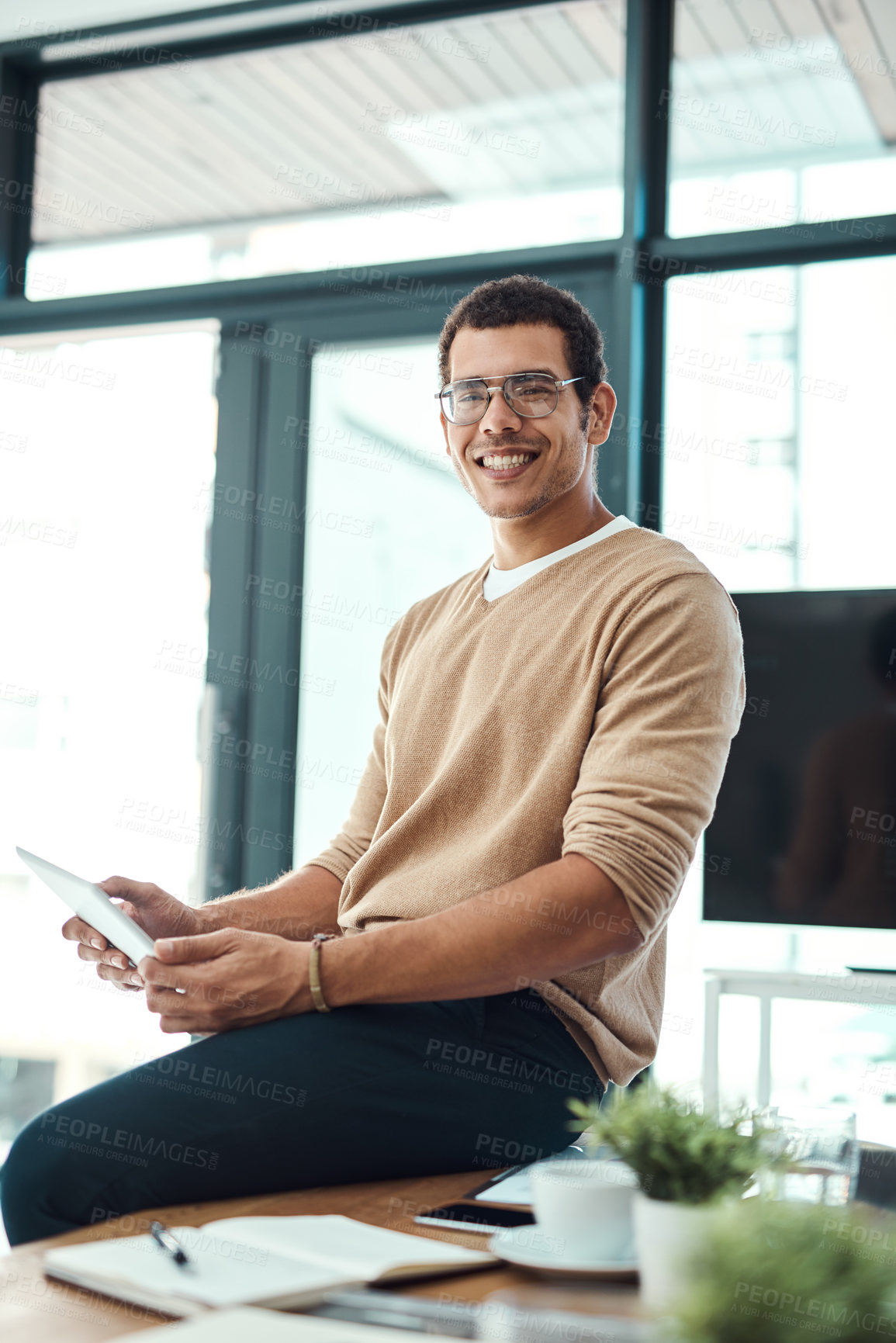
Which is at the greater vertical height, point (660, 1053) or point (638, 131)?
point (638, 131)

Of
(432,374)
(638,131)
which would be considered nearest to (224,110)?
(432,374)

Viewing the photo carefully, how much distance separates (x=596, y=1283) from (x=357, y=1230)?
21 cm

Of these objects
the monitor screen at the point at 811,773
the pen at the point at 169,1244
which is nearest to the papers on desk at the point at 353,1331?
the pen at the point at 169,1244

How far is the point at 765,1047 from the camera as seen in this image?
234 cm

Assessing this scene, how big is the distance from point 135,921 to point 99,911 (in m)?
0.32

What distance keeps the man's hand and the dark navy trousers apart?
0.03 meters

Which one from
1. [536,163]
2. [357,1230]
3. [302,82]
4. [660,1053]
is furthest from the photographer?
[302,82]

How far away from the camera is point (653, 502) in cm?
289

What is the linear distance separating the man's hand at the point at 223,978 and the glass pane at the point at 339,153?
2.17 meters

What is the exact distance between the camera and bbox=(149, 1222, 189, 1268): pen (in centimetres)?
85

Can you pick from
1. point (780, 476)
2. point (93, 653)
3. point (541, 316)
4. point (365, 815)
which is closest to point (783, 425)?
point (780, 476)

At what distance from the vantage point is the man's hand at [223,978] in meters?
1.26

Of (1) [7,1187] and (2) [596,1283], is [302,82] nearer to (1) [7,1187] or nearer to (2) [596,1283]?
(1) [7,1187]

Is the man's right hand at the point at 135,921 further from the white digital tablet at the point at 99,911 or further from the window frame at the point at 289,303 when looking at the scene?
the window frame at the point at 289,303
